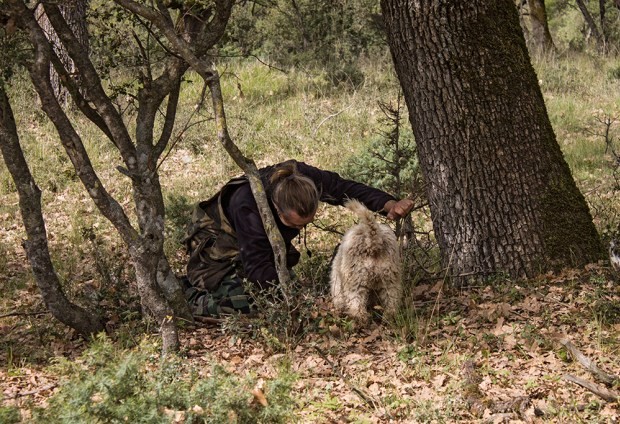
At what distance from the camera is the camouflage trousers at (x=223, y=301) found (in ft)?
19.2

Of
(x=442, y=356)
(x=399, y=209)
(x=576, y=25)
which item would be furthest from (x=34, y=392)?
(x=576, y=25)

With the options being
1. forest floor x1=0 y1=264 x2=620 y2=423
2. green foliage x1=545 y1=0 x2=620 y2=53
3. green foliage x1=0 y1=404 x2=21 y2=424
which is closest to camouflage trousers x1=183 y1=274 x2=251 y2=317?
forest floor x1=0 y1=264 x2=620 y2=423

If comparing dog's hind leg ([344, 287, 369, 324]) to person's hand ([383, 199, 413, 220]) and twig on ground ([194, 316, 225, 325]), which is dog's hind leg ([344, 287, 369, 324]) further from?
twig on ground ([194, 316, 225, 325])

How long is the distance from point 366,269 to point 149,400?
2.27 m

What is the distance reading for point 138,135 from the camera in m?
5.52

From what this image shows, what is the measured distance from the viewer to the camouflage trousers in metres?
5.87

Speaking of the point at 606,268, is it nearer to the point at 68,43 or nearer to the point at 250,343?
the point at 250,343

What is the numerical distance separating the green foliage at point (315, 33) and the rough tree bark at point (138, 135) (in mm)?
9449

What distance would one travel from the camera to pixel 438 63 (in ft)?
18.2

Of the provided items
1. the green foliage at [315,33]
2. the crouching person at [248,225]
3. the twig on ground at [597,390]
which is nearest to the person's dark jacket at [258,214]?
the crouching person at [248,225]

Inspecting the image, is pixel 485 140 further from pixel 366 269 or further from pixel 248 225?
pixel 248 225

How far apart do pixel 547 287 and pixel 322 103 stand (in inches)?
315

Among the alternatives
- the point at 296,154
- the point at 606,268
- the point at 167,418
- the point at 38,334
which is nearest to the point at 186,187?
the point at 296,154

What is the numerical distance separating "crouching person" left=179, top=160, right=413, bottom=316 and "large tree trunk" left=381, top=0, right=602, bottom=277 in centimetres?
59
